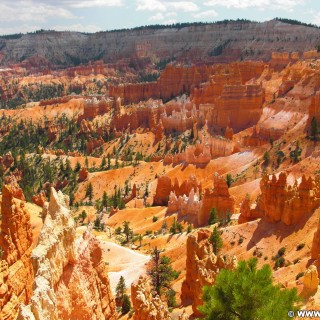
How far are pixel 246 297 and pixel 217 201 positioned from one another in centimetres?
2916

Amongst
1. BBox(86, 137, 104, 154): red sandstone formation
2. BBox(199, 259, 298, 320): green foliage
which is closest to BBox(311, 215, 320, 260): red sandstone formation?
BBox(199, 259, 298, 320): green foliage

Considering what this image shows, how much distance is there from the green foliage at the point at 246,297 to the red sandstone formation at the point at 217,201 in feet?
92.5

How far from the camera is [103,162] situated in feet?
263

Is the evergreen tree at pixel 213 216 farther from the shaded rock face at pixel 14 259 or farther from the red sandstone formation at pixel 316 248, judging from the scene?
the shaded rock face at pixel 14 259

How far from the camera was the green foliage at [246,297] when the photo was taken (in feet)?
45.7

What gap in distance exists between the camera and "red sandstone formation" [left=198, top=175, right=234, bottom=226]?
4328cm

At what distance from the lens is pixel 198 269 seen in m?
22.6

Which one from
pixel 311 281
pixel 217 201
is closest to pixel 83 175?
pixel 217 201

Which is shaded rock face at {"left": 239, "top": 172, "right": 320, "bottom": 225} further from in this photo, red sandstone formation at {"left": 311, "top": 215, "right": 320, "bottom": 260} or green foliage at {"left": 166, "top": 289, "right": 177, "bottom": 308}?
green foliage at {"left": 166, "top": 289, "right": 177, "bottom": 308}

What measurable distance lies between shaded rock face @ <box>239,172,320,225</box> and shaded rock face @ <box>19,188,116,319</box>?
1737 cm

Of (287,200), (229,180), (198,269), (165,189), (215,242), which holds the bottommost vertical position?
(165,189)

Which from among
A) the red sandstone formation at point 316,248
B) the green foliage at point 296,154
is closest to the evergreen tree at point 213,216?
the red sandstone formation at point 316,248

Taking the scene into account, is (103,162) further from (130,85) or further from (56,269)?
(56,269)

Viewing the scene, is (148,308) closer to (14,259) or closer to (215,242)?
(14,259)
